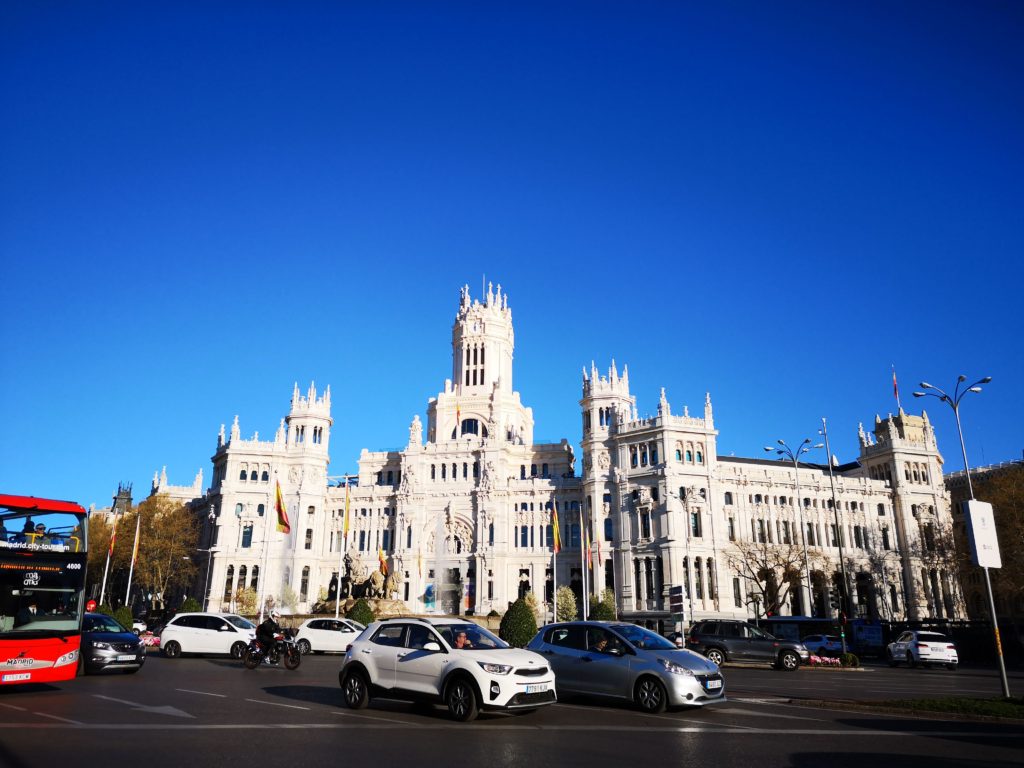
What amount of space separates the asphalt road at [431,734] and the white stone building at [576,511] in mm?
52677

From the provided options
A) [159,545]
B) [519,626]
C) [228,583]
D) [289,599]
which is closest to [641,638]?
[519,626]

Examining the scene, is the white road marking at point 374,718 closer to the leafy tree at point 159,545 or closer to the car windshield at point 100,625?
the car windshield at point 100,625

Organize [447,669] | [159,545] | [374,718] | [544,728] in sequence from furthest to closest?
[159,545], [374,718], [447,669], [544,728]

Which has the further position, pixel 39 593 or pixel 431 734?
pixel 39 593

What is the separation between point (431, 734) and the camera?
13016mm

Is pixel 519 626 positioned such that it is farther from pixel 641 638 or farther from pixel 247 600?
pixel 247 600

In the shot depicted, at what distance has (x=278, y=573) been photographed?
8238 centimetres

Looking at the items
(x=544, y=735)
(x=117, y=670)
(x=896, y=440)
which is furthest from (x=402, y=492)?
(x=544, y=735)

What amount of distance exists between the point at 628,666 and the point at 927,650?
93.8ft

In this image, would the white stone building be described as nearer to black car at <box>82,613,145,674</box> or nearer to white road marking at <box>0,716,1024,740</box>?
black car at <box>82,613,145,674</box>

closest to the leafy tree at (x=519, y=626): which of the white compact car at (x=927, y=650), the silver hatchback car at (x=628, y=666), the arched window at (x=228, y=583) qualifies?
the silver hatchback car at (x=628, y=666)

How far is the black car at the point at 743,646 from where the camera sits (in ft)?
104

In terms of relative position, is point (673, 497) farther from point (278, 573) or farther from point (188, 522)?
point (188, 522)

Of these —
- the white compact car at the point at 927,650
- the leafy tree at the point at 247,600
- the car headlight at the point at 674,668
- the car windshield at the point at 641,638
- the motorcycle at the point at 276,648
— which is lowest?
the white compact car at the point at 927,650
